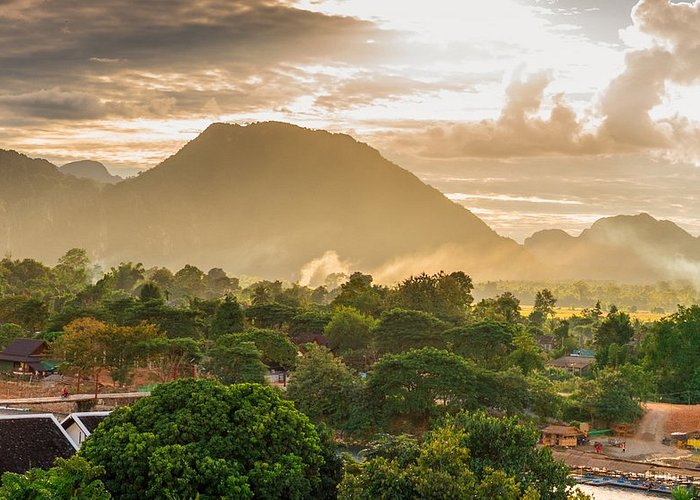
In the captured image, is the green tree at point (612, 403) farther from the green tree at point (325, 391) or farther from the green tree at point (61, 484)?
the green tree at point (61, 484)

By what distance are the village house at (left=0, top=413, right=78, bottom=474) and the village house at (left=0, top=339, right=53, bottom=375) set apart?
33.3m

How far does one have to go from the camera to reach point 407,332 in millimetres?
57406

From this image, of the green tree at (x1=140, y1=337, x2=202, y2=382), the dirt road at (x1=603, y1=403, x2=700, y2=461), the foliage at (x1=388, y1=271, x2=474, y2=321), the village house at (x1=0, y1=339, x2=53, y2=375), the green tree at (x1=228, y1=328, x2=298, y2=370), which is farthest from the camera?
the foliage at (x1=388, y1=271, x2=474, y2=321)

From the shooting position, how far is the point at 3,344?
63.6 meters

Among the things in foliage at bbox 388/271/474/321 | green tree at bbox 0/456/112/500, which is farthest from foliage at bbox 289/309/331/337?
green tree at bbox 0/456/112/500

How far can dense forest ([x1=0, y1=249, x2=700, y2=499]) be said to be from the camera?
66.3 ft

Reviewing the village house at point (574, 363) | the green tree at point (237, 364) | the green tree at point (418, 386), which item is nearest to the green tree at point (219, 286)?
the village house at point (574, 363)

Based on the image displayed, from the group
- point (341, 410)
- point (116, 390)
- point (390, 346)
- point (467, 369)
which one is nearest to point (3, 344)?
point (116, 390)

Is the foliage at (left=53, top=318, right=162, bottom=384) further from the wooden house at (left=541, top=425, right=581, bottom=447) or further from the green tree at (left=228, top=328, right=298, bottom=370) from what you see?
the wooden house at (left=541, top=425, right=581, bottom=447)

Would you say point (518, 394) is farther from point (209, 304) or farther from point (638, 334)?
point (209, 304)

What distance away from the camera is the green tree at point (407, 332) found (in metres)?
57.4

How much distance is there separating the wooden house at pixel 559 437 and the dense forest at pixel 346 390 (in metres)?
1.21

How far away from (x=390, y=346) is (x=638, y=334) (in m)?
27.5

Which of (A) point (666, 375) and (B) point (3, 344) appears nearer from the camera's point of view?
(A) point (666, 375)
